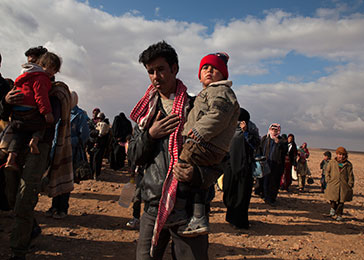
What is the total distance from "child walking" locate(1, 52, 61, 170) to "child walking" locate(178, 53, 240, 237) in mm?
2022

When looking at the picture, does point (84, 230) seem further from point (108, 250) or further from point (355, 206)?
point (355, 206)

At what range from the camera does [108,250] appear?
4059mm

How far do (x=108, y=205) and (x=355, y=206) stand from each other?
8.83m

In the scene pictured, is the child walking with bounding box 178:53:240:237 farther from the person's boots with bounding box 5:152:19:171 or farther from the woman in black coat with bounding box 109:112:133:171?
the woman in black coat with bounding box 109:112:133:171

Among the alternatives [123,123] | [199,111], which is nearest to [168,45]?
[199,111]

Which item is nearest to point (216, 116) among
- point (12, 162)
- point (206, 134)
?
point (206, 134)

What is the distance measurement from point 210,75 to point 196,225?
1160 millimetres

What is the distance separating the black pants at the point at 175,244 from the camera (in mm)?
1780

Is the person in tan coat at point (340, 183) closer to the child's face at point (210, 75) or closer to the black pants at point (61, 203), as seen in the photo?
the child's face at point (210, 75)

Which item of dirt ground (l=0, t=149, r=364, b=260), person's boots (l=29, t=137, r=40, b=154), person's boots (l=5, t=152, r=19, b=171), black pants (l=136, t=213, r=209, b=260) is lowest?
dirt ground (l=0, t=149, r=364, b=260)

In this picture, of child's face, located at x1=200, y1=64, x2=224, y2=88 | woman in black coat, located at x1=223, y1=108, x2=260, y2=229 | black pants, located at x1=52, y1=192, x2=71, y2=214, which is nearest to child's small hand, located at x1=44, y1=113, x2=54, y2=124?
child's face, located at x1=200, y1=64, x2=224, y2=88

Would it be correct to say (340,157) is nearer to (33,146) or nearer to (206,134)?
(206,134)

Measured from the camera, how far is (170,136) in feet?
6.18

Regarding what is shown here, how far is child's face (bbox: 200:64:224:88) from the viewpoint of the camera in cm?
208
